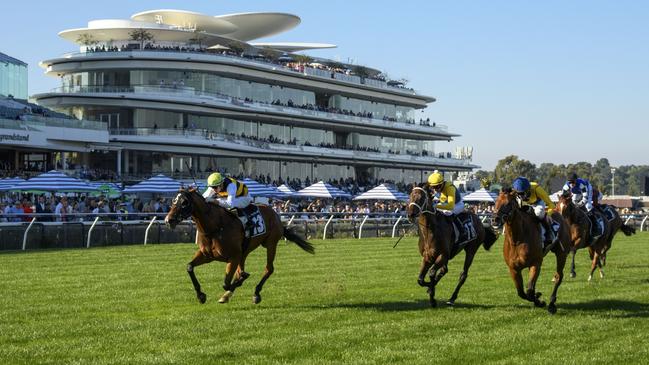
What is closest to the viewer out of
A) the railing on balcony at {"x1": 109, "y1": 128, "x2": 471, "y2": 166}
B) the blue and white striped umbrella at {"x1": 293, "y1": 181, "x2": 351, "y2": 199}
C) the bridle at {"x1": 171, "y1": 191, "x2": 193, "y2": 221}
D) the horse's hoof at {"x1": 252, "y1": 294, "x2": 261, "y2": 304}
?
the bridle at {"x1": 171, "y1": 191, "x2": 193, "y2": 221}

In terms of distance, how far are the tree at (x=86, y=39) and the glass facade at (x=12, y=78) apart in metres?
8.07

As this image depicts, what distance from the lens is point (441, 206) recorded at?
12.8 metres

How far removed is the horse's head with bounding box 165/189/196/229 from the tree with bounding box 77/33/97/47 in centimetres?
5689

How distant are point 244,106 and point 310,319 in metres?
55.5

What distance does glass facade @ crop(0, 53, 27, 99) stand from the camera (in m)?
56.9

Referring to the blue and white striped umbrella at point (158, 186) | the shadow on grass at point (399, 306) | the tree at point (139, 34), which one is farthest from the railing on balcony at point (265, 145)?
the shadow on grass at point (399, 306)

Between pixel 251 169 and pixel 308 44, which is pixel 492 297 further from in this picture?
pixel 308 44

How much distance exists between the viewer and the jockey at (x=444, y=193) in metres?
12.8

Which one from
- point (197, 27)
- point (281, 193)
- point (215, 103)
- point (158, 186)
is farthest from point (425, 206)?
point (197, 27)

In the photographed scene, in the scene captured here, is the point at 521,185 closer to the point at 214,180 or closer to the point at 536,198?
the point at 536,198

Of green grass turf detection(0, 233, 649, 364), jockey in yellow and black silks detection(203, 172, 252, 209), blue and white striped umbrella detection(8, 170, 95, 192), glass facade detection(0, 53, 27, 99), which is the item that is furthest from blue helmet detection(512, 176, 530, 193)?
glass facade detection(0, 53, 27, 99)

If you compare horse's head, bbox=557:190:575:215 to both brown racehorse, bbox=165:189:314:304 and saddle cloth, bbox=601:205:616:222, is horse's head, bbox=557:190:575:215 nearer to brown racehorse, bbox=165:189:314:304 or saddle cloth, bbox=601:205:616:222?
saddle cloth, bbox=601:205:616:222

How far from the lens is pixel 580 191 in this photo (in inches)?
669

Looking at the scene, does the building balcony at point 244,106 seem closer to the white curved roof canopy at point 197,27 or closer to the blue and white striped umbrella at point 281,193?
the white curved roof canopy at point 197,27
